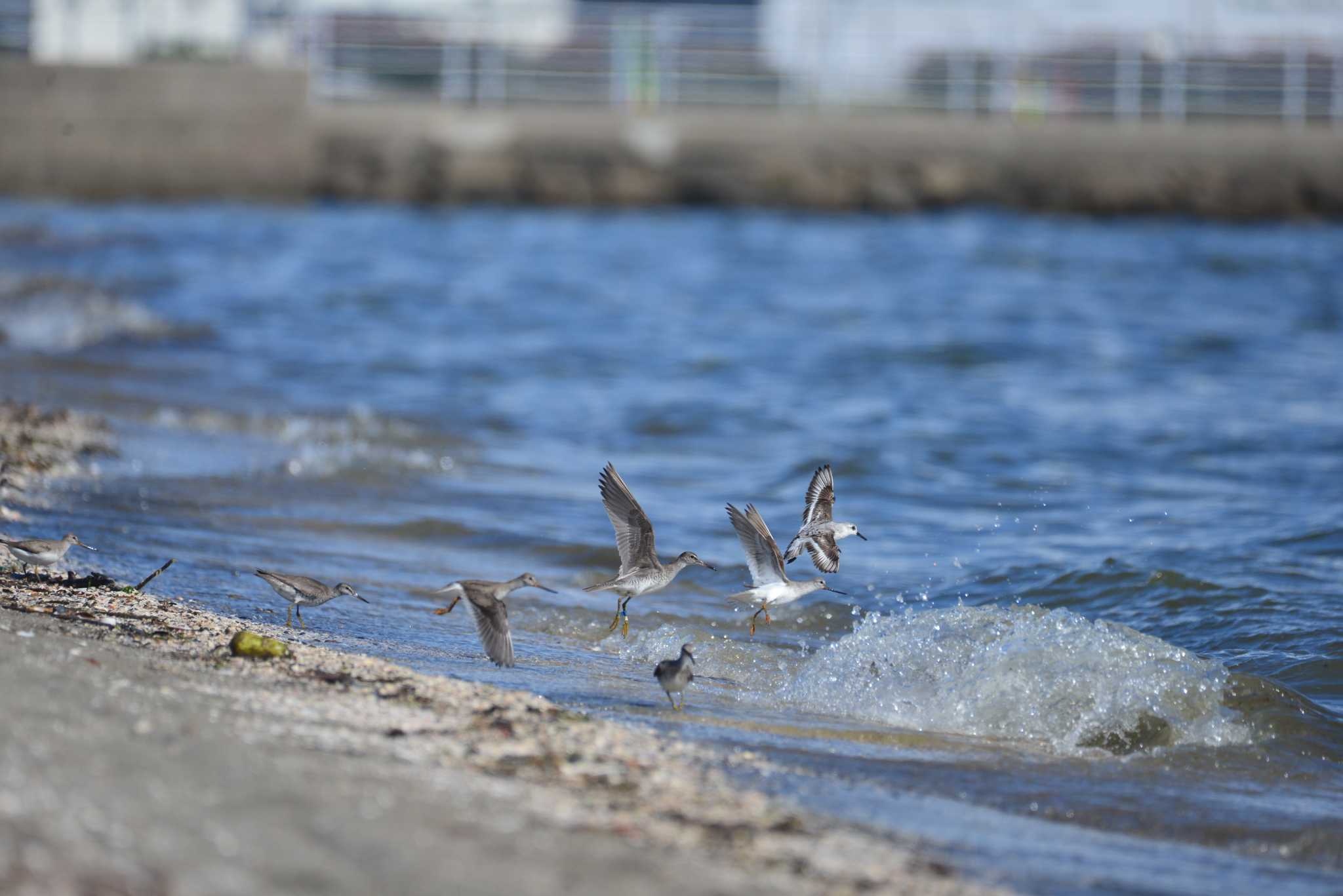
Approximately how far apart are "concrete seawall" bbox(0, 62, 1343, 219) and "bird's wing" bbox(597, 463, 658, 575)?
2280 cm

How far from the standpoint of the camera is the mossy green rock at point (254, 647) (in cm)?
526

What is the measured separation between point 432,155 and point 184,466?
19446 mm

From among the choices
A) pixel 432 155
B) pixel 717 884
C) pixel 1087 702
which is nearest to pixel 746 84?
pixel 432 155

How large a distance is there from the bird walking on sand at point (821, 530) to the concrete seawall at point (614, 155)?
863 inches

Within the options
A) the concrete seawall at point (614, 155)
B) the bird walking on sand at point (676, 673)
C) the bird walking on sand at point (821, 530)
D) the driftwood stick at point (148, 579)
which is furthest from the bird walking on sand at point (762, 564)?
the concrete seawall at point (614, 155)

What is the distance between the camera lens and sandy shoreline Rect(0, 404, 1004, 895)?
3375mm

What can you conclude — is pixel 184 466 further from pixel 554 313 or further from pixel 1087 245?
pixel 1087 245

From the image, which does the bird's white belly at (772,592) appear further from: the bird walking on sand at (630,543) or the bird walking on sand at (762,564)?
the bird walking on sand at (630,543)

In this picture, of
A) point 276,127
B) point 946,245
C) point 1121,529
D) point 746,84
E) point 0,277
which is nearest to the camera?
point 1121,529

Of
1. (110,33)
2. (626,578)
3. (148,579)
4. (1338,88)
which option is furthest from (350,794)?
(1338,88)

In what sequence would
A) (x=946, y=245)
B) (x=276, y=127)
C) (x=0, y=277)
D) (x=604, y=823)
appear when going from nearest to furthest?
(x=604, y=823), (x=0, y=277), (x=946, y=245), (x=276, y=127)

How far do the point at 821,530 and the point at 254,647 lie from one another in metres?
2.46

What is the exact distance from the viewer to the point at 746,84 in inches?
1243

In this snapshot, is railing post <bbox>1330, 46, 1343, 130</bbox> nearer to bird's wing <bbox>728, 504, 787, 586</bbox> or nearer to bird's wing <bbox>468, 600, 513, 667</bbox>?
bird's wing <bbox>728, 504, 787, 586</bbox>
